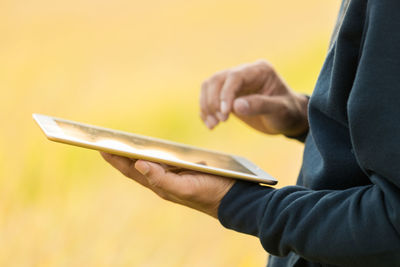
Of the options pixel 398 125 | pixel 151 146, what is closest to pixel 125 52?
pixel 151 146

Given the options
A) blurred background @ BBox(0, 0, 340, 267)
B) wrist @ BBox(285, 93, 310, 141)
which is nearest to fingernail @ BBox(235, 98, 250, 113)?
wrist @ BBox(285, 93, 310, 141)

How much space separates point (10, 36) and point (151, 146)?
3.99ft

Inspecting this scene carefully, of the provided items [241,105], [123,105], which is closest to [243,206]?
[241,105]

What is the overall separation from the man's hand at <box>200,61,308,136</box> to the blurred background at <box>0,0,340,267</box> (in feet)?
2.07

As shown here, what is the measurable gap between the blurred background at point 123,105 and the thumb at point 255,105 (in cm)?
70

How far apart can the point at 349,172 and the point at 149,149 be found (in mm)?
256

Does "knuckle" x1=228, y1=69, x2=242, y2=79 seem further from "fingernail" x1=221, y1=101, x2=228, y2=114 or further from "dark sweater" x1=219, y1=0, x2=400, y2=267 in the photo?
"dark sweater" x1=219, y1=0, x2=400, y2=267

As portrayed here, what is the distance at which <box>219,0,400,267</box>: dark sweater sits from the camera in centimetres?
50

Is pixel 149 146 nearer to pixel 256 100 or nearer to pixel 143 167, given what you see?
pixel 143 167

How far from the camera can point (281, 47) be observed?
203 centimetres

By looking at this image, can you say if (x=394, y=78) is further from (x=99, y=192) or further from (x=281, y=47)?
(x=281, y=47)

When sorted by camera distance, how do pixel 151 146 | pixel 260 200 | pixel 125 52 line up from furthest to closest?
pixel 125 52 → pixel 151 146 → pixel 260 200

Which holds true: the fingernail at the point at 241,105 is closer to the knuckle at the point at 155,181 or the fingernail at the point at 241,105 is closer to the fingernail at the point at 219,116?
the fingernail at the point at 219,116

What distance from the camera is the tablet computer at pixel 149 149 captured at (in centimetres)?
60
